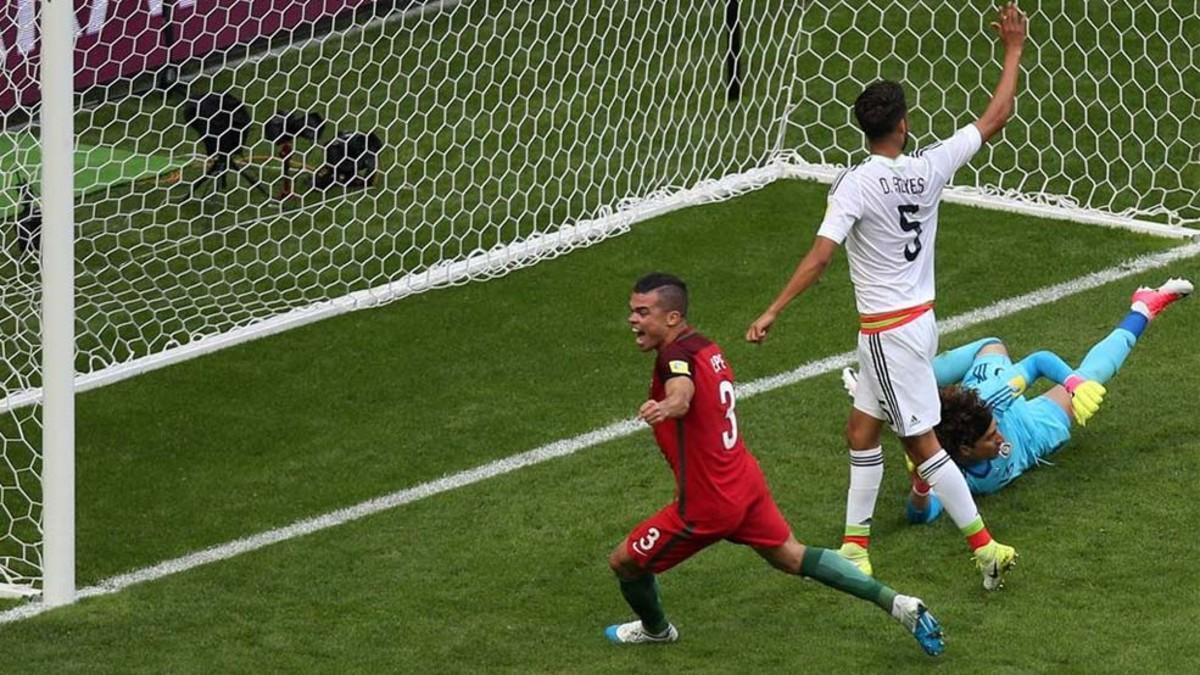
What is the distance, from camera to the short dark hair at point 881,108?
7.80 meters

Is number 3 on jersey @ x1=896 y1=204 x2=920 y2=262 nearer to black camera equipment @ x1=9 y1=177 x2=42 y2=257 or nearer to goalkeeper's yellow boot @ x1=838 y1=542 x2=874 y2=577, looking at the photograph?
goalkeeper's yellow boot @ x1=838 y1=542 x2=874 y2=577

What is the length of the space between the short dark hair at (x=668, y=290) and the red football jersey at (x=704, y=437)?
107mm

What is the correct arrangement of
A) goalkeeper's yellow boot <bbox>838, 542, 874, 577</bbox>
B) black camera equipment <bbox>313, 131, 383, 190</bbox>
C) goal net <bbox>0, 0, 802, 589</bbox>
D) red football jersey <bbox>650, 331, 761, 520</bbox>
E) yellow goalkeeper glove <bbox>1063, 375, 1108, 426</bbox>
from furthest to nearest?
black camera equipment <bbox>313, 131, 383, 190</bbox>, goal net <bbox>0, 0, 802, 589</bbox>, yellow goalkeeper glove <bbox>1063, 375, 1108, 426</bbox>, goalkeeper's yellow boot <bbox>838, 542, 874, 577</bbox>, red football jersey <bbox>650, 331, 761, 520</bbox>

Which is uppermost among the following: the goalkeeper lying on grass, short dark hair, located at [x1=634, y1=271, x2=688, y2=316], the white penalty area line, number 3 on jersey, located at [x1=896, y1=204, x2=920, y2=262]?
number 3 on jersey, located at [x1=896, y1=204, x2=920, y2=262]

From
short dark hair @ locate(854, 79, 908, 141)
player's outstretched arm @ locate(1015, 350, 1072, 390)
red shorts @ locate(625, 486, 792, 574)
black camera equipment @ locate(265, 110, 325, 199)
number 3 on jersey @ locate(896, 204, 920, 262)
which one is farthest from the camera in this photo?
black camera equipment @ locate(265, 110, 325, 199)

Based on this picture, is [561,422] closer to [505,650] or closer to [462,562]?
[462,562]

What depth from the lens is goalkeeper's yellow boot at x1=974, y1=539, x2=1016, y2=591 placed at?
8.03 m

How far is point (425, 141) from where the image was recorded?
12.9 meters

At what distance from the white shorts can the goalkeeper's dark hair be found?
58 cm

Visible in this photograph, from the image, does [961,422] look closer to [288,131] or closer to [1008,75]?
[1008,75]

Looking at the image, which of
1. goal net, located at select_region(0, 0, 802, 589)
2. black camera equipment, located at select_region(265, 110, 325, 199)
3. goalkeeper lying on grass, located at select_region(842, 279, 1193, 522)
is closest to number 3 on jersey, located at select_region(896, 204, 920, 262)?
goalkeeper lying on grass, located at select_region(842, 279, 1193, 522)

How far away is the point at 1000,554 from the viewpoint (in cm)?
804

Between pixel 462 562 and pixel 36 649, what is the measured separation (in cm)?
168

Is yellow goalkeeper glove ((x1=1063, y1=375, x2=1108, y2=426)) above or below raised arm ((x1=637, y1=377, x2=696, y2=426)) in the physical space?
below
